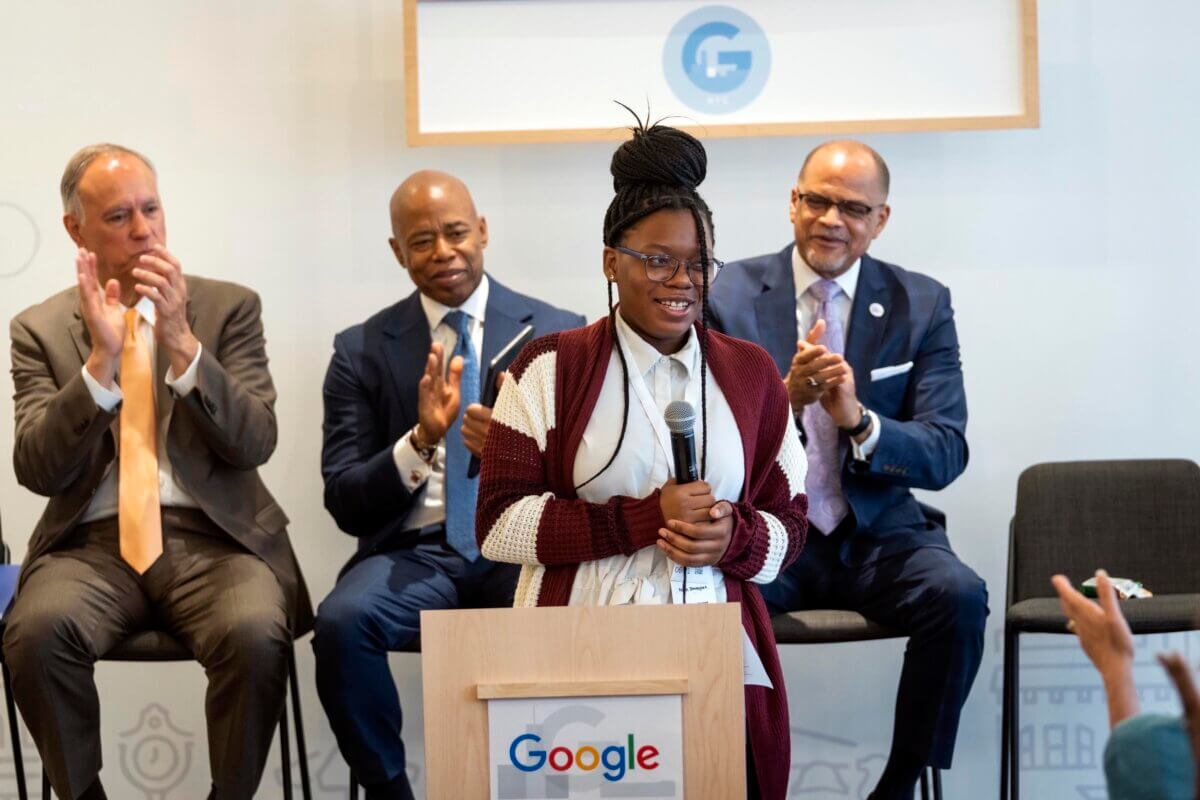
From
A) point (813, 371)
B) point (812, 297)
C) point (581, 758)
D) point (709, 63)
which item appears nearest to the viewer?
point (581, 758)

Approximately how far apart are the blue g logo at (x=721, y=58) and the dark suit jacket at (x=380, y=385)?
2.79 feet

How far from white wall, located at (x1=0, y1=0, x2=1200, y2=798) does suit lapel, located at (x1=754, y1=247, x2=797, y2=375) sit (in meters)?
0.65

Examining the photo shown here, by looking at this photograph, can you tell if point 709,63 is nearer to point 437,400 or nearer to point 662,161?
point 437,400

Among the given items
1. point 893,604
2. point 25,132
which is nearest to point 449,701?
point 893,604

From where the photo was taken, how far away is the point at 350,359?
4195mm

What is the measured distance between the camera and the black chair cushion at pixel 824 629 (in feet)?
12.4

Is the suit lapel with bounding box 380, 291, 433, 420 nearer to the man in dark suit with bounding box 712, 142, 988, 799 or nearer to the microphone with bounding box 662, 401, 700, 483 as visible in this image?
the man in dark suit with bounding box 712, 142, 988, 799

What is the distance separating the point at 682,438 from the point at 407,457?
142 cm

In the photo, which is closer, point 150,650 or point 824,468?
point 150,650

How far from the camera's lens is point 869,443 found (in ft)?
12.6

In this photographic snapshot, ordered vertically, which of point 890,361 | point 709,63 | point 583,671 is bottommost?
point 583,671

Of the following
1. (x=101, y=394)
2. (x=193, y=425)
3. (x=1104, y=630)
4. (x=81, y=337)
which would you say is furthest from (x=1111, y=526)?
(x=81, y=337)

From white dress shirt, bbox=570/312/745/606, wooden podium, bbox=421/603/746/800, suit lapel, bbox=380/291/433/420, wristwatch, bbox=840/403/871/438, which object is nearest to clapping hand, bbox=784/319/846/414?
wristwatch, bbox=840/403/871/438

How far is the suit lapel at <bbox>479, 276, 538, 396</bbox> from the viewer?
163 inches
